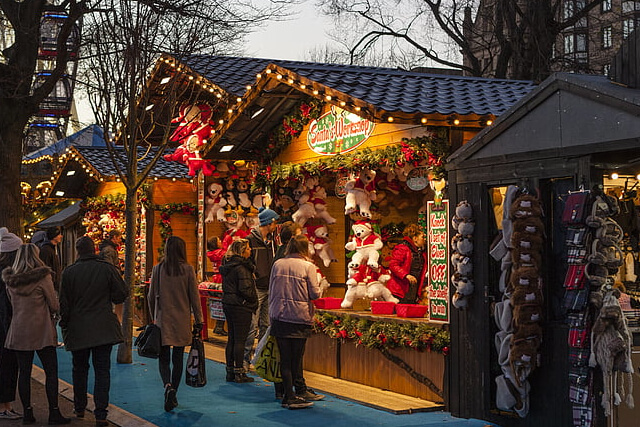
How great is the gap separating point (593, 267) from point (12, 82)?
1327 centimetres

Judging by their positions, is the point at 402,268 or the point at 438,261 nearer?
the point at 438,261

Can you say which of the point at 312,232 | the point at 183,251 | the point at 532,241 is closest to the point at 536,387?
the point at 532,241

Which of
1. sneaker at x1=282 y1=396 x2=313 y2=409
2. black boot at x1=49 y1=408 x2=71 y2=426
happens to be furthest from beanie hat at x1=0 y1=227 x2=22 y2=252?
sneaker at x1=282 y1=396 x2=313 y2=409

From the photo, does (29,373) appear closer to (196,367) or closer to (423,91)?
(196,367)

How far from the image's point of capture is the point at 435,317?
396 inches

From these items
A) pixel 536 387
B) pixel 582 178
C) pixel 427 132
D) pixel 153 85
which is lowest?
pixel 536 387

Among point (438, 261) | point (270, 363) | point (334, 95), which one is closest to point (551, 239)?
point (438, 261)

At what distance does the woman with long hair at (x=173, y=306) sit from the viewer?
9.57m

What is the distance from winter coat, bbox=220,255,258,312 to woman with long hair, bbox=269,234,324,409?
1.43m

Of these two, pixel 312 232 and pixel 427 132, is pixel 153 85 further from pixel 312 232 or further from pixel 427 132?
pixel 427 132

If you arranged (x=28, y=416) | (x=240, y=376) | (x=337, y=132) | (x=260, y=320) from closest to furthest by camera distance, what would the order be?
1. (x=28, y=416)
2. (x=240, y=376)
3. (x=260, y=320)
4. (x=337, y=132)

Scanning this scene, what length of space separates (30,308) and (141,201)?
35.1ft

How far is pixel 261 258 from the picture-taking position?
12.0 m

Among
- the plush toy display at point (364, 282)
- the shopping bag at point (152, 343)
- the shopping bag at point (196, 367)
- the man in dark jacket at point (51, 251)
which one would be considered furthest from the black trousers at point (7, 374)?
the plush toy display at point (364, 282)
